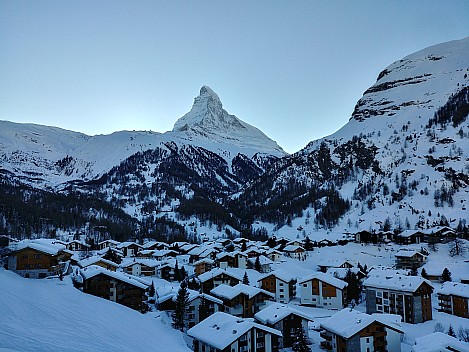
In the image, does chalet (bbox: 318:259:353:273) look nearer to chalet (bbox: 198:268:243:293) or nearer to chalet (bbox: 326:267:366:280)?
chalet (bbox: 326:267:366:280)

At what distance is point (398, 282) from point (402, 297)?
1.72 m

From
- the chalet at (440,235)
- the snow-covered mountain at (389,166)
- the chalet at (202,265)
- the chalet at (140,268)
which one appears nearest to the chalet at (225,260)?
the chalet at (202,265)

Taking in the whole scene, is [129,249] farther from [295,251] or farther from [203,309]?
[203,309]

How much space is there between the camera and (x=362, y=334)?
95.6 feet

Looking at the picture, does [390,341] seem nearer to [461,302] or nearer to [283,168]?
[461,302]

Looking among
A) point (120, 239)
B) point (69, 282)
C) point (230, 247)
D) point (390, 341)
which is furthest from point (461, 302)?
point (120, 239)

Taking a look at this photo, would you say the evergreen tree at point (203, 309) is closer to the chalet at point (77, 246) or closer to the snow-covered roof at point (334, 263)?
the snow-covered roof at point (334, 263)

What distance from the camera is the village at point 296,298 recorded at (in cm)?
2908

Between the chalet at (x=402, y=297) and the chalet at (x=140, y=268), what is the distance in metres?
34.7

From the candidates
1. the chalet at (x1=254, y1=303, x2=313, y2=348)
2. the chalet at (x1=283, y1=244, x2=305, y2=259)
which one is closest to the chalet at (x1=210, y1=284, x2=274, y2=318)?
the chalet at (x1=254, y1=303, x2=313, y2=348)

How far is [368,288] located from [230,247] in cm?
4271

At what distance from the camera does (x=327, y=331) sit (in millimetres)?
30859

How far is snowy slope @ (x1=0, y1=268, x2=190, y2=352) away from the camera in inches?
583

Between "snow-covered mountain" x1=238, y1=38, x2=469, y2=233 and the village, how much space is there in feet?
92.4
